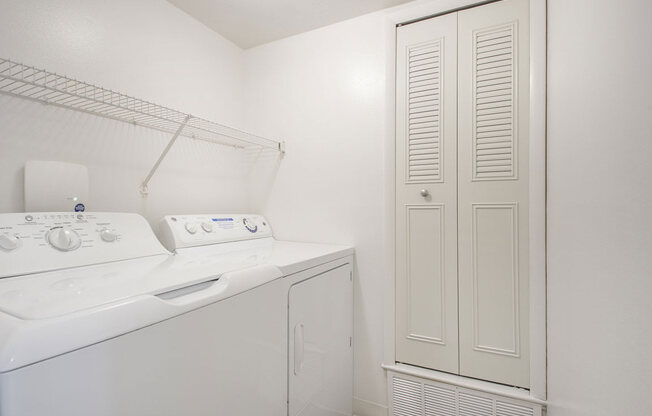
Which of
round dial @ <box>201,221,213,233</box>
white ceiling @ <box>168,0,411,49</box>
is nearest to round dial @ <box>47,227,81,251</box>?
round dial @ <box>201,221,213,233</box>

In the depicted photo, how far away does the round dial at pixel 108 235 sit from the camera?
1.18 m

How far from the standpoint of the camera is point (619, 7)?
0.62 metres

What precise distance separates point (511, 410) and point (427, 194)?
112 cm

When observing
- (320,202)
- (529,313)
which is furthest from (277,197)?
(529,313)

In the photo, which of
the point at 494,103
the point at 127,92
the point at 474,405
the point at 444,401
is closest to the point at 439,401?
the point at 444,401

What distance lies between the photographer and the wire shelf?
1.12 metres

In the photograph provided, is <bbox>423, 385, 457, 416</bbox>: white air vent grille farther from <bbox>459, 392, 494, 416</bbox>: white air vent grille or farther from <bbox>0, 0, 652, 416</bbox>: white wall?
<bbox>0, 0, 652, 416</bbox>: white wall

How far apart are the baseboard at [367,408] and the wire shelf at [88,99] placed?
174 centimetres

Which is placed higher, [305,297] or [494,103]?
[494,103]

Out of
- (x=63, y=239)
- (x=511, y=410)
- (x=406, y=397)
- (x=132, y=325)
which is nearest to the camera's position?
(x=132, y=325)

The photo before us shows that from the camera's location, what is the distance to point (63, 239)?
1051 millimetres

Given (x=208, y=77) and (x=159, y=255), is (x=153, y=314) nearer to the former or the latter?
(x=159, y=255)

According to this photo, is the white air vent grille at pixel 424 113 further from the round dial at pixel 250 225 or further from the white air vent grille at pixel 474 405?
the white air vent grille at pixel 474 405

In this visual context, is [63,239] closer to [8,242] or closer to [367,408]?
[8,242]
